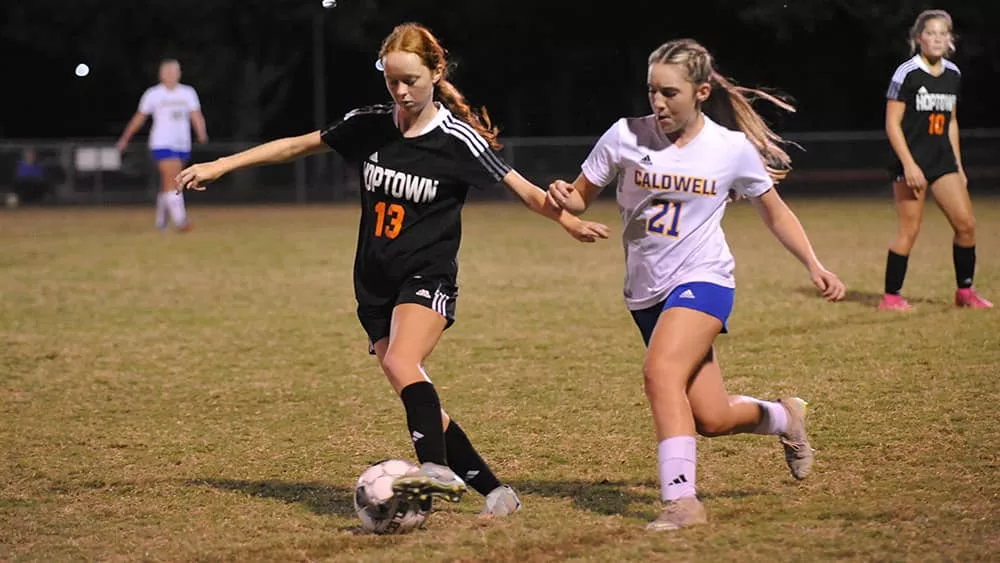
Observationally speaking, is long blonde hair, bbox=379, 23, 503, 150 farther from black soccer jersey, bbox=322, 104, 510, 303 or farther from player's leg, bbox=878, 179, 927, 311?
player's leg, bbox=878, 179, 927, 311

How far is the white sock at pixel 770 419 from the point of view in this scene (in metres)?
5.56

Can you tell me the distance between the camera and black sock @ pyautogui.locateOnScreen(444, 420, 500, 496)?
5.39m

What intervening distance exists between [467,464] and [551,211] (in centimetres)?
101

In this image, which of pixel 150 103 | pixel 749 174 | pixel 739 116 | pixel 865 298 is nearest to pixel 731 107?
pixel 739 116

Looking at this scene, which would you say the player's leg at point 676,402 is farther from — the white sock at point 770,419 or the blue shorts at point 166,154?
the blue shorts at point 166,154

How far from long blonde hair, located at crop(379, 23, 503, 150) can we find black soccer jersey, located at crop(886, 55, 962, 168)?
19.5 feet

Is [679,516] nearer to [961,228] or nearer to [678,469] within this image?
[678,469]

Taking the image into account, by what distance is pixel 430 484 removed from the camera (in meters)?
4.93

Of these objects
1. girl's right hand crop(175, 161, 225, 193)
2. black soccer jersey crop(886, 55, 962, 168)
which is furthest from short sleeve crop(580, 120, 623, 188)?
black soccer jersey crop(886, 55, 962, 168)

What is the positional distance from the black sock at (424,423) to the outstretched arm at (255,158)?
3.39ft

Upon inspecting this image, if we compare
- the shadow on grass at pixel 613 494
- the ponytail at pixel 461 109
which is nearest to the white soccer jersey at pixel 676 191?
the ponytail at pixel 461 109

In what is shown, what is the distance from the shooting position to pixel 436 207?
210 inches

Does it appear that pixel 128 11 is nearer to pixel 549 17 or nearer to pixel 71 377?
pixel 549 17

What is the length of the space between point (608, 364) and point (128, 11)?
108 feet
